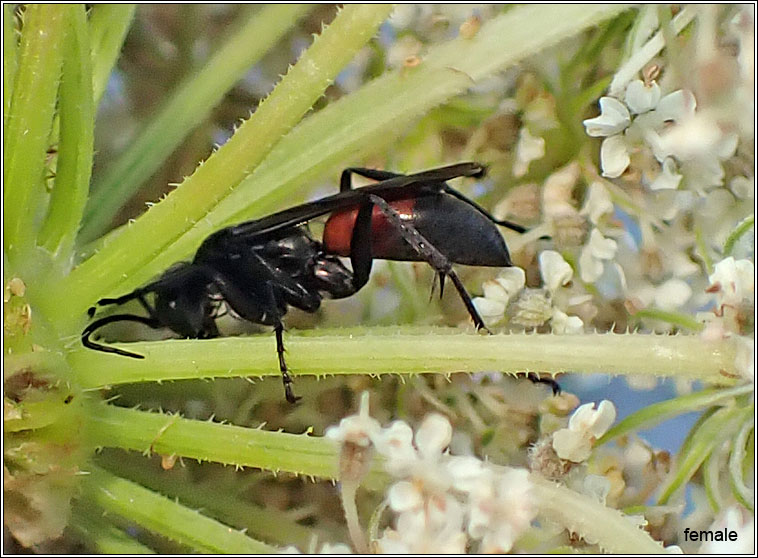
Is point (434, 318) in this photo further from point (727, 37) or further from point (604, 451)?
point (727, 37)

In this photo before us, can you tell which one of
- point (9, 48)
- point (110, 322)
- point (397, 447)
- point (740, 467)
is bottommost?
point (740, 467)

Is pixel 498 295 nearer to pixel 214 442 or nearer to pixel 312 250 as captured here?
pixel 312 250

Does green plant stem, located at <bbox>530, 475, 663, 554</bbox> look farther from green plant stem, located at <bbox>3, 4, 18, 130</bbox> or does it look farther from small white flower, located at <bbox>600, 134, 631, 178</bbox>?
green plant stem, located at <bbox>3, 4, 18, 130</bbox>

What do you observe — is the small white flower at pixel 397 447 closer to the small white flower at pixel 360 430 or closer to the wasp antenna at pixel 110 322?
the small white flower at pixel 360 430

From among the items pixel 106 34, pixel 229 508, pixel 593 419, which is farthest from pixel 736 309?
pixel 106 34

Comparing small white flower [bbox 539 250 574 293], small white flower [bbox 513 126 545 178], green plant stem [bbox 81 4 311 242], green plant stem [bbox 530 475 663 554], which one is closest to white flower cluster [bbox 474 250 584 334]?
small white flower [bbox 539 250 574 293]

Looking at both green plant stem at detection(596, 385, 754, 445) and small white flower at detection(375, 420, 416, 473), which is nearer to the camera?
small white flower at detection(375, 420, 416, 473)
